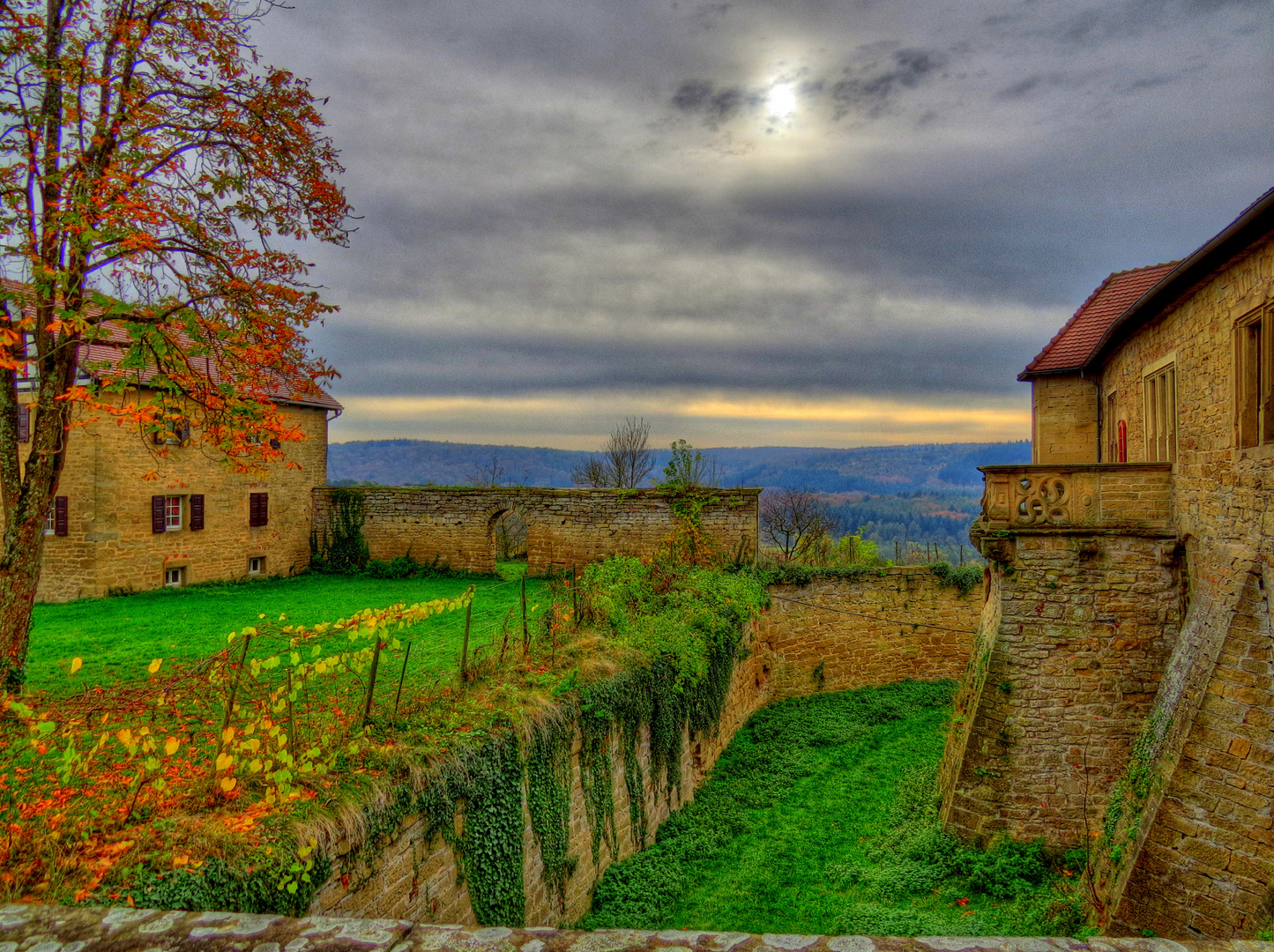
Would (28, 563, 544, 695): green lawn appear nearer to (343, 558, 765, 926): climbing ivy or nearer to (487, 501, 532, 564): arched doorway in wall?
(487, 501, 532, 564): arched doorway in wall

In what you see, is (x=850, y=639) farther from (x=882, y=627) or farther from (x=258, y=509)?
(x=258, y=509)

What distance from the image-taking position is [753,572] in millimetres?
16484

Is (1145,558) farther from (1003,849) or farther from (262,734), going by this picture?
(262,734)

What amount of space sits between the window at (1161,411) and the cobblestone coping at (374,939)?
8.33 meters

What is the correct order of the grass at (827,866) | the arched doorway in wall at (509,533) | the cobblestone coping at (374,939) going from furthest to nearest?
the arched doorway in wall at (509,533) → the grass at (827,866) → the cobblestone coping at (374,939)

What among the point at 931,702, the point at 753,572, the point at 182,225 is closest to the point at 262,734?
the point at 182,225

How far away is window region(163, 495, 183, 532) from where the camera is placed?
17.2 meters

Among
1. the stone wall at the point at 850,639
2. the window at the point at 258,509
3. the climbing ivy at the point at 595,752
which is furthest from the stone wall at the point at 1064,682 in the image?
the window at the point at 258,509

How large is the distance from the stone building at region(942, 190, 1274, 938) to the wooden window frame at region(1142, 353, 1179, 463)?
0.14 ft

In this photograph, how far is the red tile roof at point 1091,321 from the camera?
1355 cm

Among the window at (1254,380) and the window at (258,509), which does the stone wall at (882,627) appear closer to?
the window at (1254,380)

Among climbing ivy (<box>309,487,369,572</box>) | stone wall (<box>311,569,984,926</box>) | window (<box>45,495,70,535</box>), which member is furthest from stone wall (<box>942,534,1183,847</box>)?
window (<box>45,495,70,535</box>)

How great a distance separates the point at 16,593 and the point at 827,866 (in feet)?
33.5

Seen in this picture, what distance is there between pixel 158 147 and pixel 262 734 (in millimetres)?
6676
